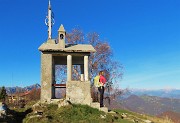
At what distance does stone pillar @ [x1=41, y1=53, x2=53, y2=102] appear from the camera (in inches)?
948

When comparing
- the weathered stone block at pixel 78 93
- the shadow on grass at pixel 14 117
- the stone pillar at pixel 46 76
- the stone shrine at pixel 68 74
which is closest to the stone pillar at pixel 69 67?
the stone shrine at pixel 68 74

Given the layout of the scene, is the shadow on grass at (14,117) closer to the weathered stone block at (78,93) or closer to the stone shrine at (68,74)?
the stone shrine at (68,74)

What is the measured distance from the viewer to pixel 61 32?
25.2 metres

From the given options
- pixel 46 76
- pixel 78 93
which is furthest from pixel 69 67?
pixel 78 93

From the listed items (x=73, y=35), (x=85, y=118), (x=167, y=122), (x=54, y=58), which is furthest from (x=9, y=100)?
(x=167, y=122)

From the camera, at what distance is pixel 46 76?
24.2 metres

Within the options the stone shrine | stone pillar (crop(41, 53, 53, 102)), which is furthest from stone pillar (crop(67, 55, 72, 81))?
stone pillar (crop(41, 53, 53, 102))

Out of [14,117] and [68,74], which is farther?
[68,74]

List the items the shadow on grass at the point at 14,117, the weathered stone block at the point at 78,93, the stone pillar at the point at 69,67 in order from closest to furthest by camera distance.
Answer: the shadow on grass at the point at 14,117 → the weathered stone block at the point at 78,93 → the stone pillar at the point at 69,67

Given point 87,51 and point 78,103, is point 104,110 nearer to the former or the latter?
point 78,103

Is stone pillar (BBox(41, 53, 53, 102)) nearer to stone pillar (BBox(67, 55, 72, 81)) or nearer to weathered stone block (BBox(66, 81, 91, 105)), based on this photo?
stone pillar (BBox(67, 55, 72, 81))

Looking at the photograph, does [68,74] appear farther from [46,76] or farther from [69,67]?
[46,76]

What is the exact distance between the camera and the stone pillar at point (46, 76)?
79.0 ft

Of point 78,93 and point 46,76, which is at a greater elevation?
point 46,76
